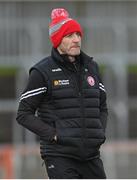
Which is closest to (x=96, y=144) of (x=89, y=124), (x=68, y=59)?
(x=89, y=124)

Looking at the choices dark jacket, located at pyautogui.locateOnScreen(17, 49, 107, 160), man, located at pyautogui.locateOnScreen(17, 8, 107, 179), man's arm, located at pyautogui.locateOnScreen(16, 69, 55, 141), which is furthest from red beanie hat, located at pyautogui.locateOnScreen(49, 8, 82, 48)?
man's arm, located at pyautogui.locateOnScreen(16, 69, 55, 141)

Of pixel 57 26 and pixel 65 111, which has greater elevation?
pixel 57 26

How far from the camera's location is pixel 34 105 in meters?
6.39

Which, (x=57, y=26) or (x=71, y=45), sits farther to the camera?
(x=57, y=26)

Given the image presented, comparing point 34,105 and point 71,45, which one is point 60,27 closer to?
point 71,45

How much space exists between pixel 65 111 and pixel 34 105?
9.5 inches

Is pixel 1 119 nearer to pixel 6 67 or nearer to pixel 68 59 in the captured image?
pixel 6 67

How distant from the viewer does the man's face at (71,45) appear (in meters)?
6.39

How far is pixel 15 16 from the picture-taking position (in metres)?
20.8

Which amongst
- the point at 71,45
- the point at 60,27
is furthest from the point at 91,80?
the point at 60,27

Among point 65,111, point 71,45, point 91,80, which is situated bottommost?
point 65,111

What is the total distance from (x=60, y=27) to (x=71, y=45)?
0.59ft

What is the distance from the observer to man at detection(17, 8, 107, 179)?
6.29 m

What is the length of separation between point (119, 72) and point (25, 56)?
91.3 inches
